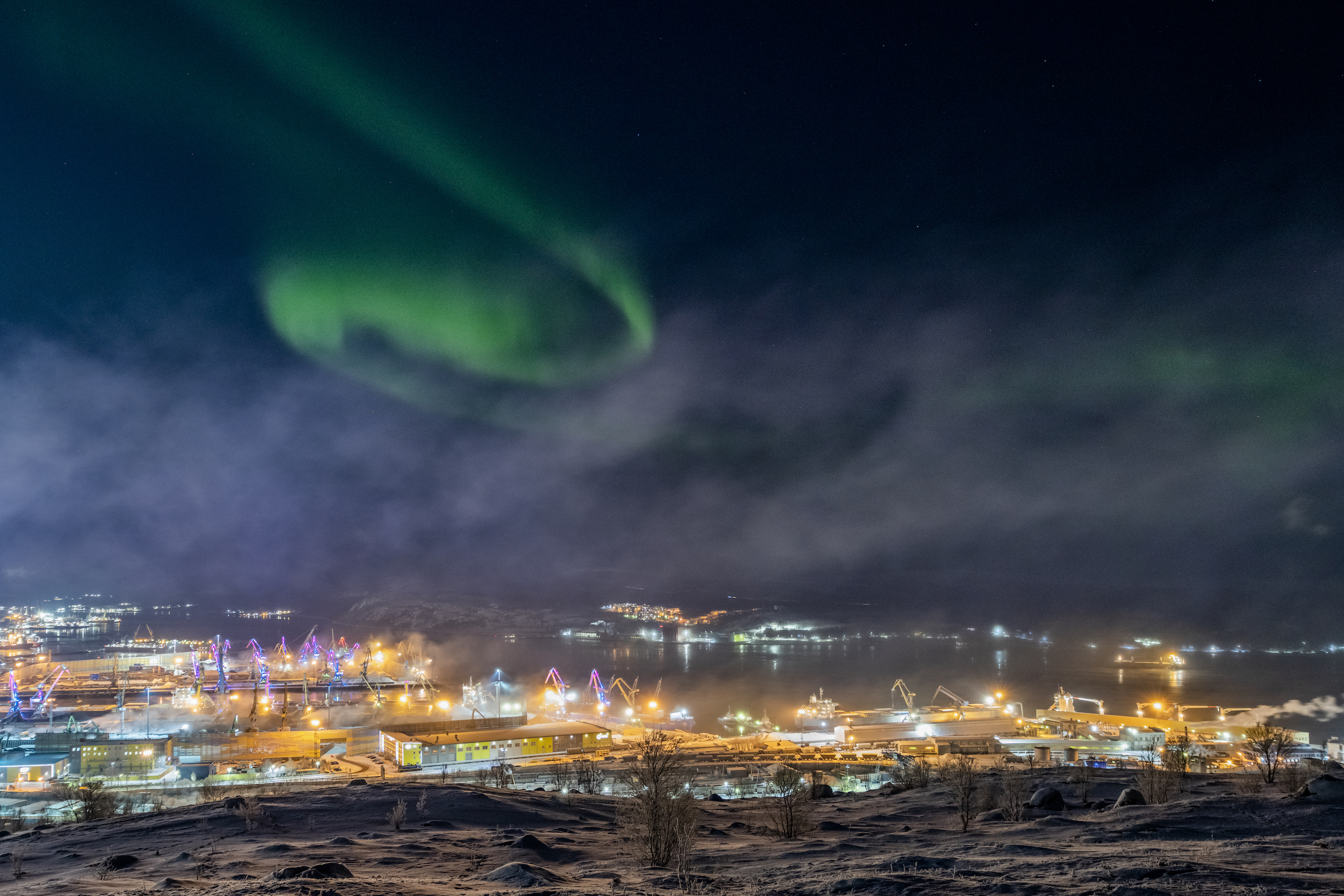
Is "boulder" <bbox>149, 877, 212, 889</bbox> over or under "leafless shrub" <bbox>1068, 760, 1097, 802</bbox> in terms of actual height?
over

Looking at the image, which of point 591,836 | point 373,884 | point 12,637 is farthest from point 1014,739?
point 12,637

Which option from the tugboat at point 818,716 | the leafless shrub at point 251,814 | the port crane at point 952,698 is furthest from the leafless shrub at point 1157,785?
the port crane at point 952,698

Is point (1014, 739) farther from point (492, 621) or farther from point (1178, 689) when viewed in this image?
point (492, 621)

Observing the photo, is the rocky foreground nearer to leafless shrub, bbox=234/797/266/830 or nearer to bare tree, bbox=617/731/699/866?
leafless shrub, bbox=234/797/266/830

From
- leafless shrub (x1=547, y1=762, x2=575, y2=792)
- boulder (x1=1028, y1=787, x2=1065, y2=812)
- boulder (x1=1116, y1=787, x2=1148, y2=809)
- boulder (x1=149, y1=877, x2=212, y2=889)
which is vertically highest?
boulder (x1=149, y1=877, x2=212, y2=889)

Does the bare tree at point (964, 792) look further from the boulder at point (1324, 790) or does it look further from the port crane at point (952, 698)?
the port crane at point (952, 698)

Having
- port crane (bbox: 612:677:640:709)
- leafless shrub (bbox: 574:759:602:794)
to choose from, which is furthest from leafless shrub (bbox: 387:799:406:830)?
port crane (bbox: 612:677:640:709)

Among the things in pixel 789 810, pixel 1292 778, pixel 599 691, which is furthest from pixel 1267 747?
pixel 599 691
